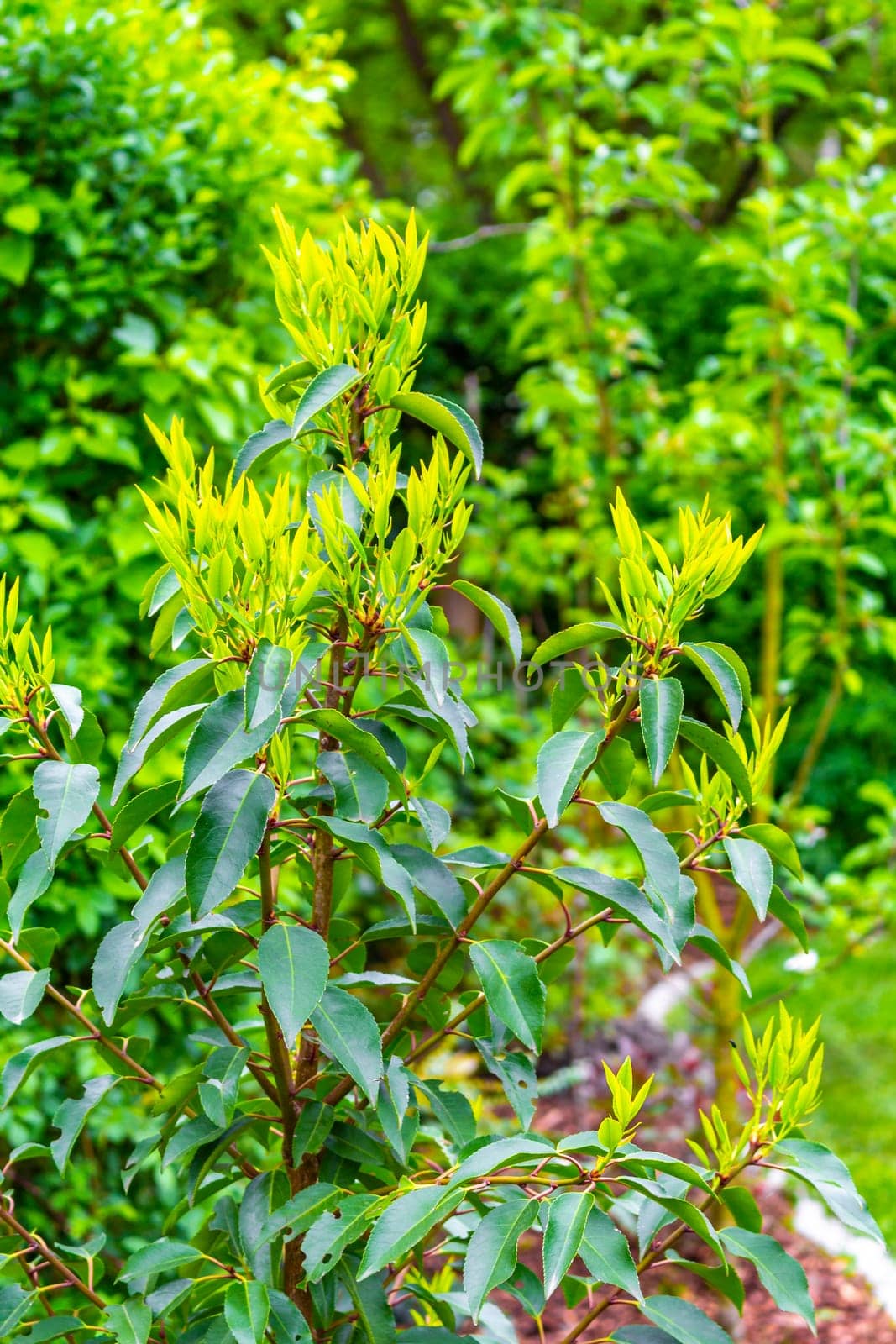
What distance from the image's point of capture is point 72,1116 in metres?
1.28

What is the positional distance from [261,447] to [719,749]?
533 mm

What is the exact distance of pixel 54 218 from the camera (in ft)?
8.73

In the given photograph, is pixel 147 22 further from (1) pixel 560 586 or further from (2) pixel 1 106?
(1) pixel 560 586

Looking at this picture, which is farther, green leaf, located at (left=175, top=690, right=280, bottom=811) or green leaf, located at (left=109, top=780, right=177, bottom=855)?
green leaf, located at (left=109, top=780, right=177, bottom=855)

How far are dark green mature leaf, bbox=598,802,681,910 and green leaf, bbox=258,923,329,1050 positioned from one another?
283 mm

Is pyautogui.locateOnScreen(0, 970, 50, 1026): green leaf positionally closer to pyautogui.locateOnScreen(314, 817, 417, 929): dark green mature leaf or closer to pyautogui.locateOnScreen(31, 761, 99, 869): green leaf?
pyautogui.locateOnScreen(31, 761, 99, 869): green leaf

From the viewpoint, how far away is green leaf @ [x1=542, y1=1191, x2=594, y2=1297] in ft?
3.10

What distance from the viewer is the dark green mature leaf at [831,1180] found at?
1.08 metres

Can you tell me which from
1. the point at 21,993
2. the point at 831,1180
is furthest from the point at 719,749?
the point at 21,993

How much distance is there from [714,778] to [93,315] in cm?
202

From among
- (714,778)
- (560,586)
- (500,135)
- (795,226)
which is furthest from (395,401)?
(560,586)

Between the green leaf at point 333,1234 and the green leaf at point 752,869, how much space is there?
1.46 feet

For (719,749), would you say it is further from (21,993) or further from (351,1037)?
(21,993)

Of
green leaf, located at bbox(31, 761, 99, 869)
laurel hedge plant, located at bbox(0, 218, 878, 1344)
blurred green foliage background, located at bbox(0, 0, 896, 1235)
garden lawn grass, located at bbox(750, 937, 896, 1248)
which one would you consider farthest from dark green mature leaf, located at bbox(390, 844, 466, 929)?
garden lawn grass, located at bbox(750, 937, 896, 1248)
